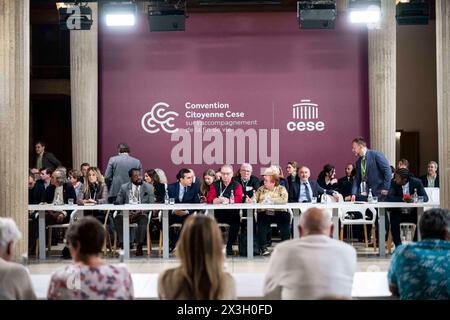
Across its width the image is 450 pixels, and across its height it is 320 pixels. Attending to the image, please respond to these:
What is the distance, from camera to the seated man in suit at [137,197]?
1042cm

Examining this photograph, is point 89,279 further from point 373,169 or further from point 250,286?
point 373,169

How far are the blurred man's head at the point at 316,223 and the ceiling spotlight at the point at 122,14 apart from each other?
7.63 m

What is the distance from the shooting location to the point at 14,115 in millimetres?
9211

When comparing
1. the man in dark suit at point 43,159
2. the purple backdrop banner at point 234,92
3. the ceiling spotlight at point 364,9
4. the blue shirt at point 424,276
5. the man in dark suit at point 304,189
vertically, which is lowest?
the blue shirt at point 424,276

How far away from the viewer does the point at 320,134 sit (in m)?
14.1

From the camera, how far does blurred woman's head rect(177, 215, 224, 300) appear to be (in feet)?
11.6

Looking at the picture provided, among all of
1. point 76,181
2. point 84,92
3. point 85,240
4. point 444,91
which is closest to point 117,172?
point 76,181

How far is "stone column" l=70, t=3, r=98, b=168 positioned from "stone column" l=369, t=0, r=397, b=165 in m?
4.91

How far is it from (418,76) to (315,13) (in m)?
7.53

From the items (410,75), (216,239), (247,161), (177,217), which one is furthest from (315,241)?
(410,75)

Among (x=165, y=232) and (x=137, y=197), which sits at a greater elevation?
(x=137, y=197)

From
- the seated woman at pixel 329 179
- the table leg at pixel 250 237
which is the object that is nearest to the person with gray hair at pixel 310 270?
the table leg at pixel 250 237

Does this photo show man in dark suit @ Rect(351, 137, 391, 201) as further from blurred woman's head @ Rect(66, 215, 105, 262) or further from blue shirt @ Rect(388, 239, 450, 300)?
blurred woman's head @ Rect(66, 215, 105, 262)

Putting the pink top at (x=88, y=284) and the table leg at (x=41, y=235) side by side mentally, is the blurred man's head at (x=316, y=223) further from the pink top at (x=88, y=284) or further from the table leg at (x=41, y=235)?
the table leg at (x=41, y=235)
